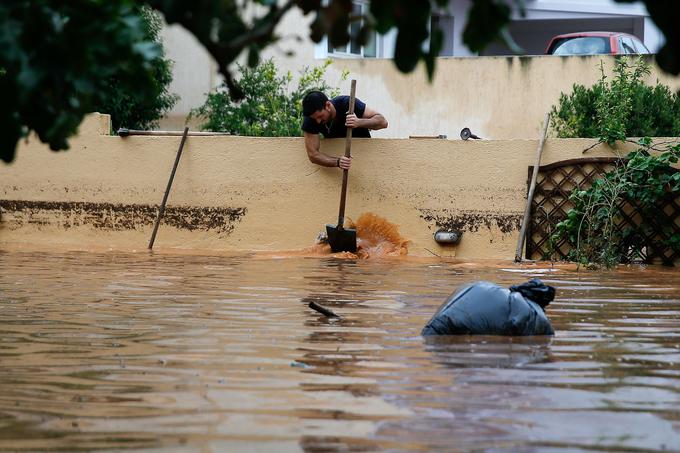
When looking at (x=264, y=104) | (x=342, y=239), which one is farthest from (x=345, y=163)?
(x=264, y=104)

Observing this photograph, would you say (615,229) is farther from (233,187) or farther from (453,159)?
(233,187)

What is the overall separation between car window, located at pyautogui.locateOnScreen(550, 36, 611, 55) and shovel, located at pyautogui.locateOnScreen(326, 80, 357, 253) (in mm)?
8755

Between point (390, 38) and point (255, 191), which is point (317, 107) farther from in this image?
point (390, 38)

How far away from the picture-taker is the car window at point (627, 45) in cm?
1936

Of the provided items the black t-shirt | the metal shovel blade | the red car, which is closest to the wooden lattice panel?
the metal shovel blade

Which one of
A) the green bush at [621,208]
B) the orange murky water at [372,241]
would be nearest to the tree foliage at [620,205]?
the green bush at [621,208]

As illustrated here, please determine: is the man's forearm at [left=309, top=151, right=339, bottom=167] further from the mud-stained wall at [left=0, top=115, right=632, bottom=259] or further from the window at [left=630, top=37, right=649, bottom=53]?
the window at [left=630, top=37, right=649, bottom=53]

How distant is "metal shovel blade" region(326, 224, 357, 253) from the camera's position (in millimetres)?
11477

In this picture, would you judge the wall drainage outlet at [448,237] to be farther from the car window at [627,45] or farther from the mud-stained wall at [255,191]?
the car window at [627,45]

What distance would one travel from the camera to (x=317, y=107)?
452 inches

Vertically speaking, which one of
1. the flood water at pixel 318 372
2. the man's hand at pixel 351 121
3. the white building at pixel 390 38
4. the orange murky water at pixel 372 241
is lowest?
the orange murky water at pixel 372 241

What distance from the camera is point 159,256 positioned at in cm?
1150

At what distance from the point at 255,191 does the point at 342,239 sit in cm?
147

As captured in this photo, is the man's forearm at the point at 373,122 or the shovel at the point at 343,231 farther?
the man's forearm at the point at 373,122
